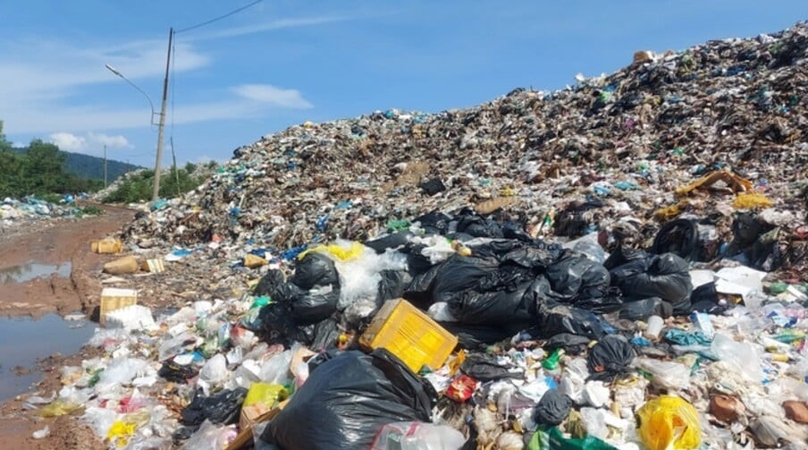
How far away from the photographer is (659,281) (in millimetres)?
3779

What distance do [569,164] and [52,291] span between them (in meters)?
7.38

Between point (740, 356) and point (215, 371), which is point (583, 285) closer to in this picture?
point (740, 356)

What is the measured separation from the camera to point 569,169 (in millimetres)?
9266

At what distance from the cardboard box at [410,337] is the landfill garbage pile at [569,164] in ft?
8.77

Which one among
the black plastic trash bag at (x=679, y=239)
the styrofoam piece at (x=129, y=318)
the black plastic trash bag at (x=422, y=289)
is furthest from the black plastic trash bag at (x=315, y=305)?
the black plastic trash bag at (x=679, y=239)

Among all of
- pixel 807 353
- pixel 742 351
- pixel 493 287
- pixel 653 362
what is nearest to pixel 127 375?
pixel 493 287

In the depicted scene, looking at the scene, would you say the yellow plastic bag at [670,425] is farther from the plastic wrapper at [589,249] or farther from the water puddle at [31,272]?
the water puddle at [31,272]

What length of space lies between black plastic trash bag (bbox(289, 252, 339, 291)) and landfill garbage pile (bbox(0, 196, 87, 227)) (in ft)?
44.0

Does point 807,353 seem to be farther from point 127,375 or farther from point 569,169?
point 569,169

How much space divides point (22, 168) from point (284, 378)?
26.1 m

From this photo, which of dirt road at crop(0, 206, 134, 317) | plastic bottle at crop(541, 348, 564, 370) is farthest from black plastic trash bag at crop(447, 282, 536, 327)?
dirt road at crop(0, 206, 134, 317)

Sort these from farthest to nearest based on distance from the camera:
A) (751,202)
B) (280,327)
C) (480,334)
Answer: (751,202), (280,327), (480,334)

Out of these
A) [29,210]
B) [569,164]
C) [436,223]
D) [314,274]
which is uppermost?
[569,164]

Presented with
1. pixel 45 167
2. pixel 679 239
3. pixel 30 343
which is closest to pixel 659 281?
pixel 679 239
